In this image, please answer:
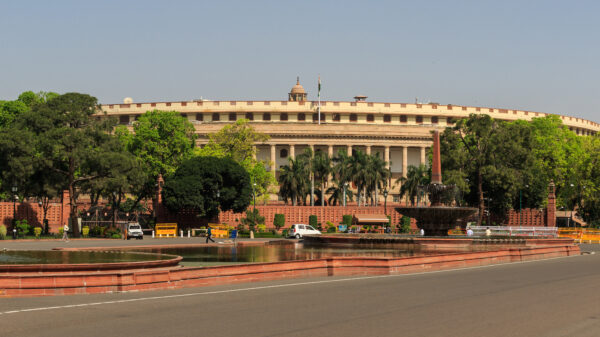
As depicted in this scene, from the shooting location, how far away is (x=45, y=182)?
60781mm

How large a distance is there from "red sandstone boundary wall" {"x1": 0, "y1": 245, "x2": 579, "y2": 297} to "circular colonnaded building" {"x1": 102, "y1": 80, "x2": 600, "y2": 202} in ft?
282

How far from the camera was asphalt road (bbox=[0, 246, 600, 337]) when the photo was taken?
12672 mm

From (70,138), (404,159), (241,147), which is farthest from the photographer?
(404,159)

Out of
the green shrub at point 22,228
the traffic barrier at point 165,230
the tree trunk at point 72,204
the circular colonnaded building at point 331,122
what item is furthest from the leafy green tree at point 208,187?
the circular colonnaded building at point 331,122

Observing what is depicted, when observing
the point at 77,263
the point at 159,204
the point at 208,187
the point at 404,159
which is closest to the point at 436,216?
the point at 77,263

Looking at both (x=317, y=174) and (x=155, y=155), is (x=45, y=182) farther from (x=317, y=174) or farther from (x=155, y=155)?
(x=317, y=174)

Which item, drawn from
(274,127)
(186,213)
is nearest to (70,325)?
(186,213)

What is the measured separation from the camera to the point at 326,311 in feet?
49.1

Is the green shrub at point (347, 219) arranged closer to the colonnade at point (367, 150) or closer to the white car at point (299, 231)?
the white car at point (299, 231)

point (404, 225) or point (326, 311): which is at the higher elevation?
point (404, 225)

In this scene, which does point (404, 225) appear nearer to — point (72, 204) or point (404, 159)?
point (72, 204)

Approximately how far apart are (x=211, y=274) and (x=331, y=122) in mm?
103028

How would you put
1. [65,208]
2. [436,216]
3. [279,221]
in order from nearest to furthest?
1. [436,216]
2. [65,208]
3. [279,221]

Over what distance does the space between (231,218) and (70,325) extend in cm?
6700
